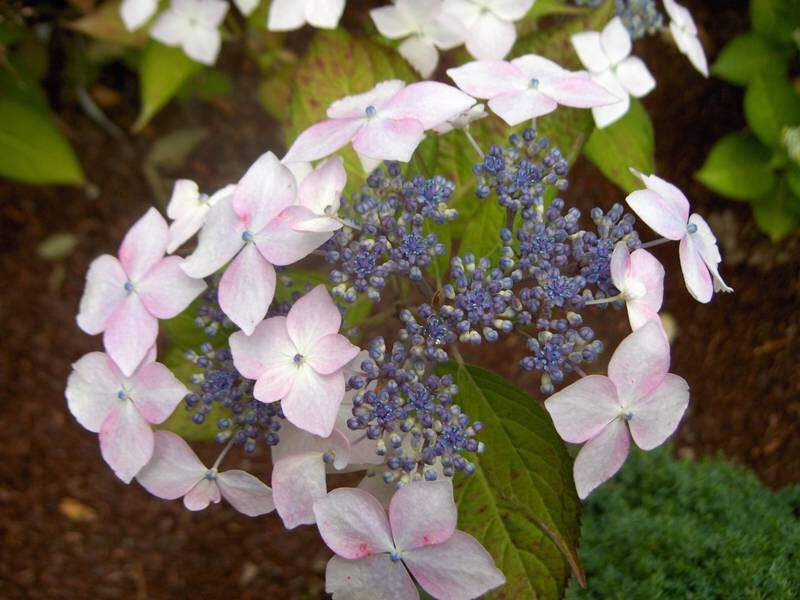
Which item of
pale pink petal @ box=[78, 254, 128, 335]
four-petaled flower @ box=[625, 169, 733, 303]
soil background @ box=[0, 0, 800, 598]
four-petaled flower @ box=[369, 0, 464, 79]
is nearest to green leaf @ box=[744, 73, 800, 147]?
soil background @ box=[0, 0, 800, 598]

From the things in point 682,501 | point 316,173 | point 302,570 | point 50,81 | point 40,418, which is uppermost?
point 316,173

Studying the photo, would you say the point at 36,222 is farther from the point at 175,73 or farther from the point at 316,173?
the point at 316,173

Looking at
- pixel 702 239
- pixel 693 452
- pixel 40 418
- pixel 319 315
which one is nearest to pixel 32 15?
pixel 40 418

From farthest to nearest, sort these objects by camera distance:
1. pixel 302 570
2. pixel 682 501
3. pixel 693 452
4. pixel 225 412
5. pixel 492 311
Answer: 1. pixel 693 452
2. pixel 302 570
3. pixel 682 501
4. pixel 225 412
5. pixel 492 311

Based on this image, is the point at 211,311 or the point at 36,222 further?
the point at 36,222

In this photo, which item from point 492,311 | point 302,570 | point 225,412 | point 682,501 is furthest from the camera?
point 302,570

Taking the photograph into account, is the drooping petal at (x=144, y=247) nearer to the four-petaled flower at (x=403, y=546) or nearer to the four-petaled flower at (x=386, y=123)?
the four-petaled flower at (x=386, y=123)
